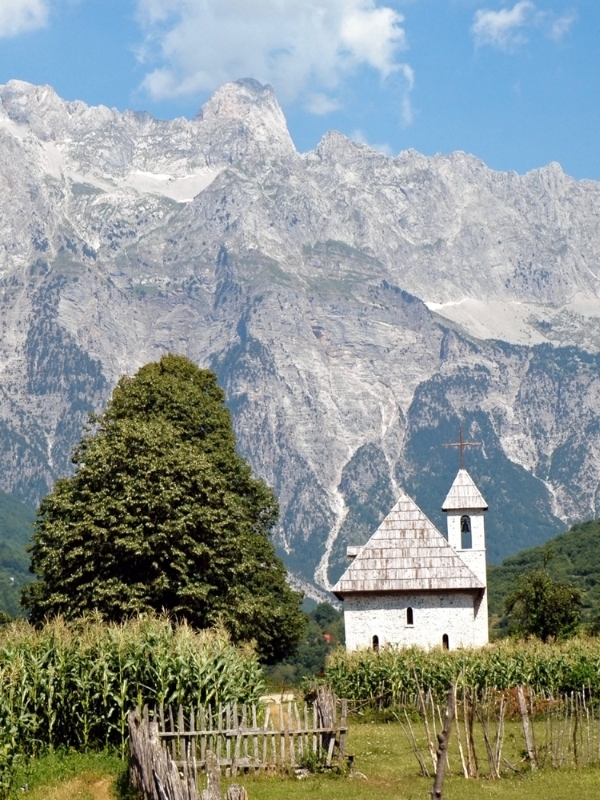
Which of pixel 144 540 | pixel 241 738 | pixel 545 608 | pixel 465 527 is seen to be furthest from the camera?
pixel 545 608

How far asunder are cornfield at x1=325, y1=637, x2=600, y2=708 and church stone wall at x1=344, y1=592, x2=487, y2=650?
7512 mm

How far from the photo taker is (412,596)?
5359cm

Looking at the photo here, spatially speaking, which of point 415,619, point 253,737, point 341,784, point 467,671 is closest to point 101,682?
point 253,737

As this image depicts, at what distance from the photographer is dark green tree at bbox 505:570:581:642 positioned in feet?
219

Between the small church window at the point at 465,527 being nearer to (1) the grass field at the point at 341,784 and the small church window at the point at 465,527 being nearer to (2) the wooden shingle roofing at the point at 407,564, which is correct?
(2) the wooden shingle roofing at the point at 407,564

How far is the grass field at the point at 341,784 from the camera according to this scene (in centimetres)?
2489

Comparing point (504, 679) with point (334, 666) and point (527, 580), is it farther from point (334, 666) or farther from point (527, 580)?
point (527, 580)

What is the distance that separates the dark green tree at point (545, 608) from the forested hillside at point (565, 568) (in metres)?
19.3

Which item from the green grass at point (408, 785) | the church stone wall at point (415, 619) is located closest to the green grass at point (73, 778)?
the green grass at point (408, 785)

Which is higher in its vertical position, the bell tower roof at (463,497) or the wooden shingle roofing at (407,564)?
the bell tower roof at (463,497)

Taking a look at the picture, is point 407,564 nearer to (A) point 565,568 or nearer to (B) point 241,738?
(B) point 241,738

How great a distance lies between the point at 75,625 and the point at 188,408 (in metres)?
15.7

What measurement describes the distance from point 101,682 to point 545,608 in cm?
4299

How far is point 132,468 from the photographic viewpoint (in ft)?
139
